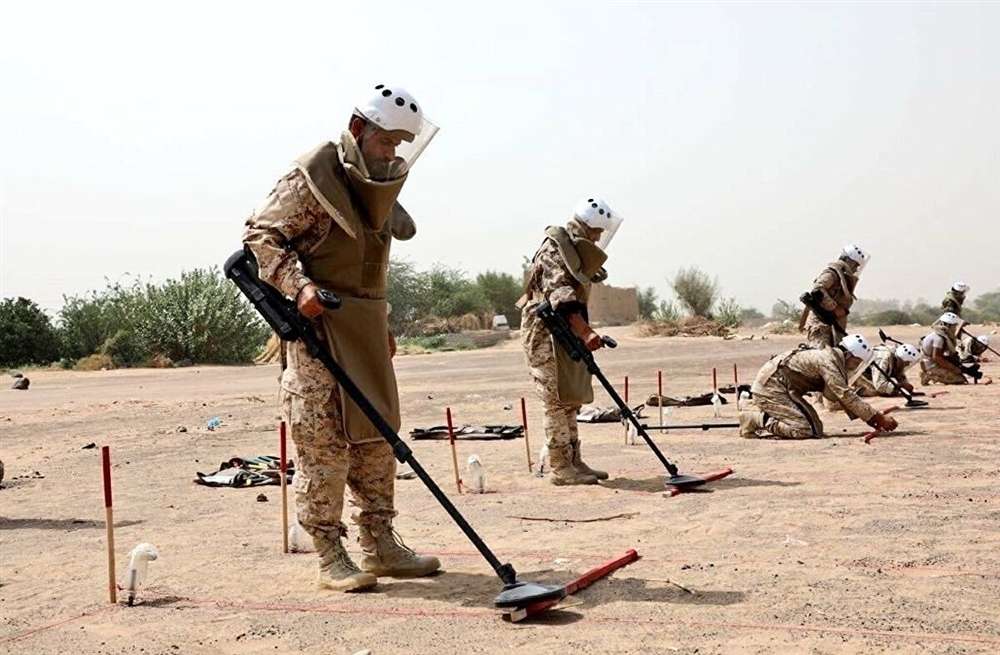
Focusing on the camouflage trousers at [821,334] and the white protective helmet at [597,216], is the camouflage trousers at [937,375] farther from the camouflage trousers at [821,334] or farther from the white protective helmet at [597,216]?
the white protective helmet at [597,216]

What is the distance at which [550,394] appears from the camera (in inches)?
355

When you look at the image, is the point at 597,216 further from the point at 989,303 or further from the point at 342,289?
the point at 989,303

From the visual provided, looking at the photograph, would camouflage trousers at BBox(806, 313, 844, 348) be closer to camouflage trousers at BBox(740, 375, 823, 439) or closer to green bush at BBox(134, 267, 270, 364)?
camouflage trousers at BBox(740, 375, 823, 439)

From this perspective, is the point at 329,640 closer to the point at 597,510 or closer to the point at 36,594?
the point at 36,594

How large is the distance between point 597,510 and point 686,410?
8.30 metres

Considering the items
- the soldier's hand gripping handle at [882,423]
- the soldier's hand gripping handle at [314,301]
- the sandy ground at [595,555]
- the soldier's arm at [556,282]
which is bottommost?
the sandy ground at [595,555]

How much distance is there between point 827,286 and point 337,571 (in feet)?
30.8

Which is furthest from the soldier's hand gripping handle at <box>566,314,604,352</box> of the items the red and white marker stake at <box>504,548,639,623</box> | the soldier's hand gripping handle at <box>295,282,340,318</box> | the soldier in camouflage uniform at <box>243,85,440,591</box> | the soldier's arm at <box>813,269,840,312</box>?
the soldier's arm at <box>813,269,840,312</box>

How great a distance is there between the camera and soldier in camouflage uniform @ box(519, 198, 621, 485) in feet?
29.2

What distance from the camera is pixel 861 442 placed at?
10742 mm

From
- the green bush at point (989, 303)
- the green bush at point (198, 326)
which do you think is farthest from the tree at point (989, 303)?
the green bush at point (198, 326)

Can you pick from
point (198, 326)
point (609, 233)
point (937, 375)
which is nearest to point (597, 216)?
point (609, 233)

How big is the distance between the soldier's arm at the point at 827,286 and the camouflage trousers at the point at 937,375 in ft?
17.9

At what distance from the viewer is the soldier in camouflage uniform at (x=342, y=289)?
5523mm
